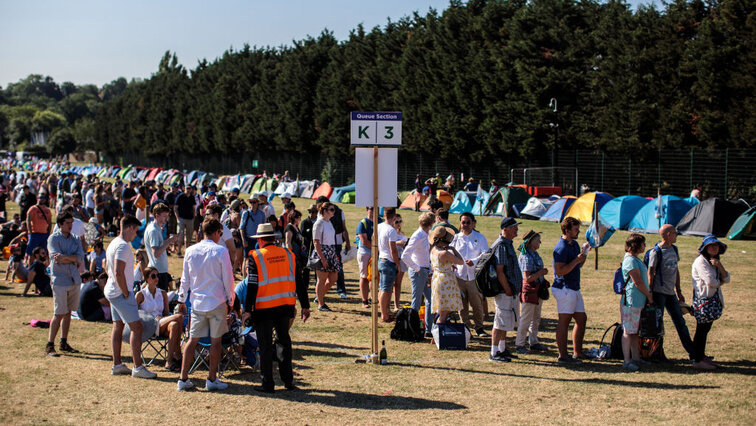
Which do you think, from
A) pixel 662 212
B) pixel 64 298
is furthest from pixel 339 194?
pixel 64 298

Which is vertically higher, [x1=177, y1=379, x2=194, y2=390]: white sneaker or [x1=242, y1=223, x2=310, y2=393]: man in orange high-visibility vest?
[x1=242, y1=223, x2=310, y2=393]: man in orange high-visibility vest

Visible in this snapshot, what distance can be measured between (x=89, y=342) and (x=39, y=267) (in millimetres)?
4662

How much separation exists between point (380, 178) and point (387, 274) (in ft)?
8.06

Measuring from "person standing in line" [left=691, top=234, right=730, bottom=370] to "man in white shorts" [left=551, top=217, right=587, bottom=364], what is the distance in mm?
1369

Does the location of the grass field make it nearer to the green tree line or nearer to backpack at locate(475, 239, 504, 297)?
backpack at locate(475, 239, 504, 297)

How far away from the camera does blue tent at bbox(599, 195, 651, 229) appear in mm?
25500

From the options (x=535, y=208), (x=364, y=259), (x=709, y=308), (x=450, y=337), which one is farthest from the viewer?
(x=535, y=208)

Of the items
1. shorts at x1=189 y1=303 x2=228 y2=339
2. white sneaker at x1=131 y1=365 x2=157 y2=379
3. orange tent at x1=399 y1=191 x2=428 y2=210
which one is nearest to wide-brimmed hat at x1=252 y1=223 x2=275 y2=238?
shorts at x1=189 y1=303 x2=228 y2=339

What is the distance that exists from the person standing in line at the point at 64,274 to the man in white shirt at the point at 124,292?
4.63 feet

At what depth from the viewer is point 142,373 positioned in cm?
839

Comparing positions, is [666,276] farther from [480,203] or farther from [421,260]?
[480,203]

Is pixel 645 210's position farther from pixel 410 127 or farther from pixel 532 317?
pixel 410 127

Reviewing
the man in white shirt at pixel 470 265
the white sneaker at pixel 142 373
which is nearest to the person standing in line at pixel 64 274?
the white sneaker at pixel 142 373

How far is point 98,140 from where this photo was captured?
108 metres
